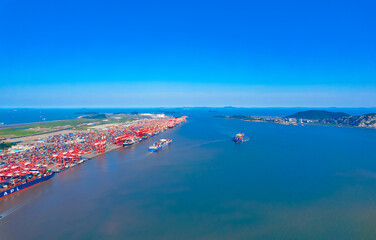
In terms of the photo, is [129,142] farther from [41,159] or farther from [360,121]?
[360,121]

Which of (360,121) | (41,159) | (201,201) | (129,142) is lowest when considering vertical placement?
(201,201)

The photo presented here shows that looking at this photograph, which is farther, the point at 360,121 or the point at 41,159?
the point at 360,121

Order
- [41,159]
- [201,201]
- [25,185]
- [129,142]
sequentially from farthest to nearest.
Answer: [129,142] < [41,159] < [25,185] < [201,201]

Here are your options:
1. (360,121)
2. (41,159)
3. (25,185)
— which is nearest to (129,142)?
(41,159)

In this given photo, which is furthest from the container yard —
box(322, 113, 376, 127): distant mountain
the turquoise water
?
box(322, 113, 376, 127): distant mountain

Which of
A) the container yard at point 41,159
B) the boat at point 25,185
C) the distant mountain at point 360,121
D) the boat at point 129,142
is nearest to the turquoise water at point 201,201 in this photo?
the boat at point 25,185

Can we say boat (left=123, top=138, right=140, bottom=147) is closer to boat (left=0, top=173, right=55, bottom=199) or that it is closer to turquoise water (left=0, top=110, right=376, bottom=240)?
turquoise water (left=0, top=110, right=376, bottom=240)

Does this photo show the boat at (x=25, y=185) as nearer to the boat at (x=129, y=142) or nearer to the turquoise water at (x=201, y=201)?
the turquoise water at (x=201, y=201)

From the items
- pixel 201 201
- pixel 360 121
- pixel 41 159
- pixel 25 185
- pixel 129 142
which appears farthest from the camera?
pixel 360 121
